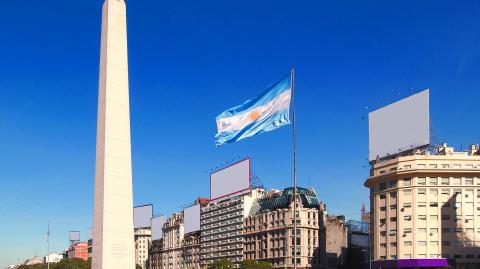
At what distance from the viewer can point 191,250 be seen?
526 ft

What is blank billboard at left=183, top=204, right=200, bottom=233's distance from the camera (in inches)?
6147

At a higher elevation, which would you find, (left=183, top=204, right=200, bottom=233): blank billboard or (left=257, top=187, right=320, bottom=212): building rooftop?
(left=257, top=187, right=320, bottom=212): building rooftop

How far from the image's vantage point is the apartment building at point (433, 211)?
287 feet

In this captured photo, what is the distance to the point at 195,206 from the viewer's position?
514 ft

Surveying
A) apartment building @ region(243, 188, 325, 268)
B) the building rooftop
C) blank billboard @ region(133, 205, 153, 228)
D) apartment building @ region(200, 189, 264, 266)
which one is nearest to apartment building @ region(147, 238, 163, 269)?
blank billboard @ region(133, 205, 153, 228)

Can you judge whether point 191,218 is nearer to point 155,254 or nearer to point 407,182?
point 155,254

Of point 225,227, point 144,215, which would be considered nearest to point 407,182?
point 225,227

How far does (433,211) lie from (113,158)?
61468mm

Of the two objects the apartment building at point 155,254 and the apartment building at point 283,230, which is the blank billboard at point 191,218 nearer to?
the apartment building at point 283,230

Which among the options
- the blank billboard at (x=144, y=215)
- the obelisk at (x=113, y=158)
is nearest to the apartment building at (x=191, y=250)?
the blank billboard at (x=144, y=215)

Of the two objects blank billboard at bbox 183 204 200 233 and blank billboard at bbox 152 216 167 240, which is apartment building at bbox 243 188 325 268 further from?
A: blank billboard at bbox 152 216 167 240

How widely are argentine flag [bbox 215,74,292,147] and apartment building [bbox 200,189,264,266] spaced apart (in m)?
102

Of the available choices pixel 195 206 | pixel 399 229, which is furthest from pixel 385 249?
pixel 195 206

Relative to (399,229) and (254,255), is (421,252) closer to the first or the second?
(399,229)
